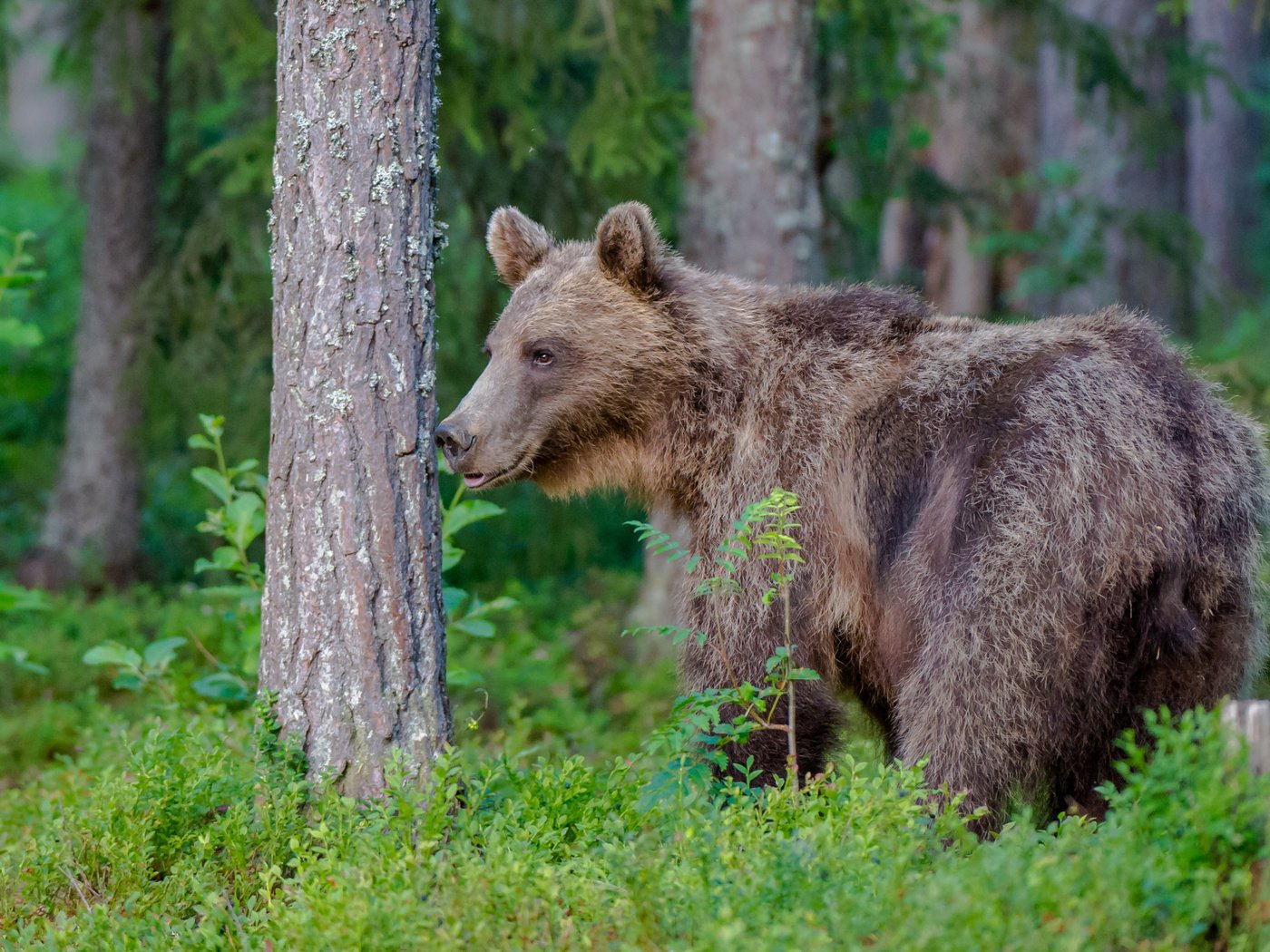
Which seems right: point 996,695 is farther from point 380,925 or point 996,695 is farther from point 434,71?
point 434,71

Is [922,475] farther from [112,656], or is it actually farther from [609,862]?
[112,656]

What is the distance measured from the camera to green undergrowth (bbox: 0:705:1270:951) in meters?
3.17

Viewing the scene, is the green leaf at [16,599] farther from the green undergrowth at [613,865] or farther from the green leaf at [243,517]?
the green undergrowth at [613,865]

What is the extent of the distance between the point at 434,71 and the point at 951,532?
241 cm

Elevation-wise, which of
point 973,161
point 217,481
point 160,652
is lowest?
point 160,652

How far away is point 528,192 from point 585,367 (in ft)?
16.1

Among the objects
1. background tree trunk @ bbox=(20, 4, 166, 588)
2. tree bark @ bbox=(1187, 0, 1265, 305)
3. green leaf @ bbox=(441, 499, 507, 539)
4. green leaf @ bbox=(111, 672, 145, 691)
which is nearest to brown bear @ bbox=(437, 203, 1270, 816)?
green leaf @ bbox=(441, 499, 507, 539)

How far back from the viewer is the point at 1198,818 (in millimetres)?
3301

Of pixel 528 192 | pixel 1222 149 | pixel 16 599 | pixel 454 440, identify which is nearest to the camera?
pixel 454 440

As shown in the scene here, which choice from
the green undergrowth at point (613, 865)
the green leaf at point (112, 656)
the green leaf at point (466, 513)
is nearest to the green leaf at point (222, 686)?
the green leaf at point (112, 656)

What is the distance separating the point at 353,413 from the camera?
464 cm

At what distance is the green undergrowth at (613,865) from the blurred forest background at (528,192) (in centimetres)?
269

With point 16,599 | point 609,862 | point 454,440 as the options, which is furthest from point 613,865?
point 16,599

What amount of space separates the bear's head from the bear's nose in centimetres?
12
